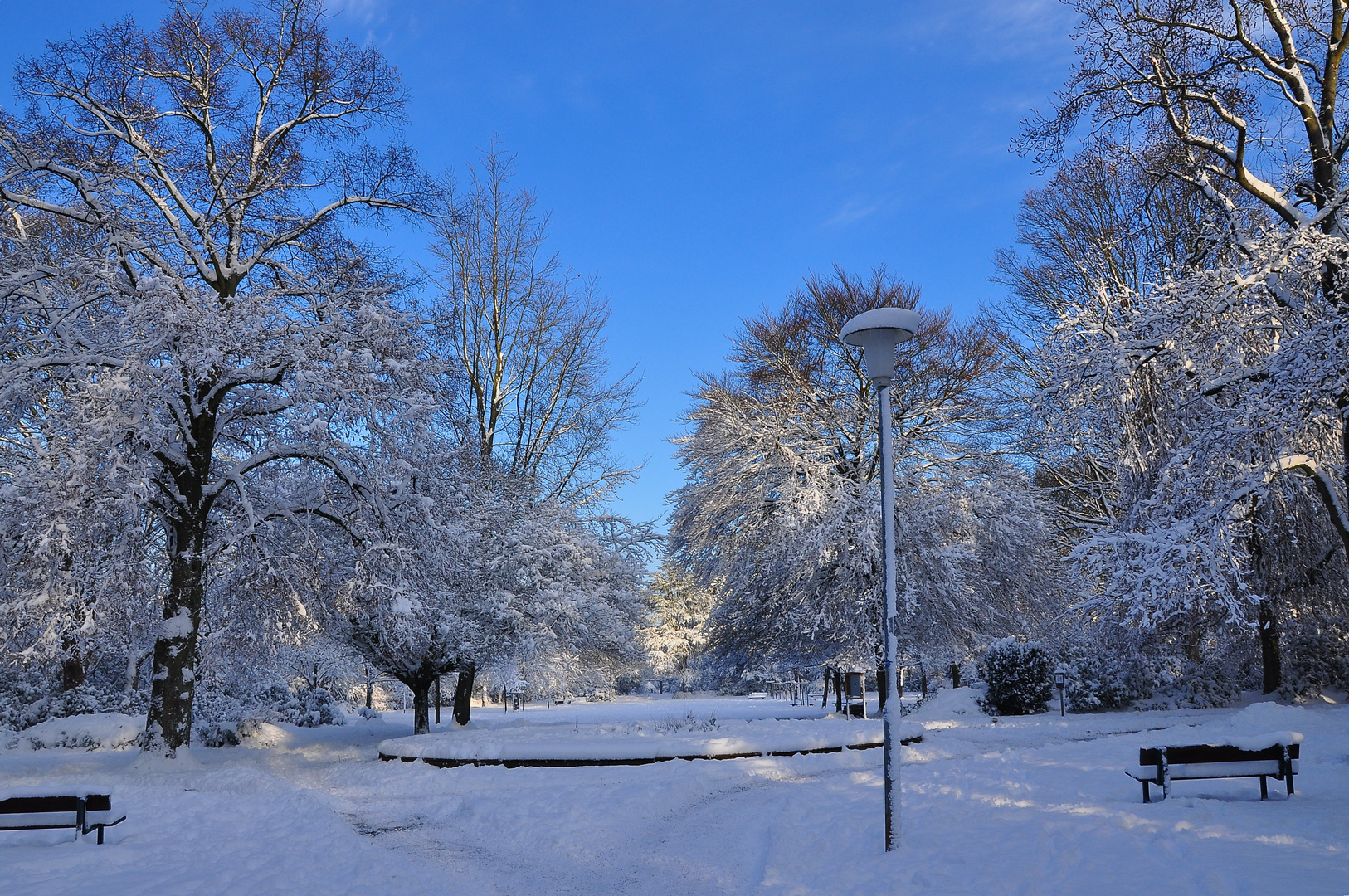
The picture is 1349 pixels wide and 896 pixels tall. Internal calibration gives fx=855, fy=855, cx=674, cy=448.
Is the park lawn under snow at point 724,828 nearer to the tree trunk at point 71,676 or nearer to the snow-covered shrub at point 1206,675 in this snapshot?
the snow-covered shrub at point 1206,675

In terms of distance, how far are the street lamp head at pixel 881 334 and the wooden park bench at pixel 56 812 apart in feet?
27.8

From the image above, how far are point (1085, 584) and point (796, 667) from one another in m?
8.15

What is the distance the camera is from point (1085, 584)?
75.1ft

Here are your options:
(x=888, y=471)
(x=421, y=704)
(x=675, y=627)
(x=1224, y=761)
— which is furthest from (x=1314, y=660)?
(x=675, y=627)

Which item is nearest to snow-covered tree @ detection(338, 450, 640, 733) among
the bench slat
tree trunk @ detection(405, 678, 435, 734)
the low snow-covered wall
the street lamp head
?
tree trunk @ detection(405, 678, 435, 734)

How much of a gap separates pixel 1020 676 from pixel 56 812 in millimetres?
20438

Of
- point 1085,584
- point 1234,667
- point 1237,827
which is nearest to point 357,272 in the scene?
point 1237,827

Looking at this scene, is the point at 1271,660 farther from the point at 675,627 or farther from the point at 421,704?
the point at 675,627

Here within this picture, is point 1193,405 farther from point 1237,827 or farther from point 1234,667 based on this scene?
point 1234,667

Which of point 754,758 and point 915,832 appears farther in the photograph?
point 754,758

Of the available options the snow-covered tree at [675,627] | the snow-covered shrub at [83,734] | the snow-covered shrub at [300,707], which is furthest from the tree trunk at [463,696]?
the snow-covered tree at [675,627]

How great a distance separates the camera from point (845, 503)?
1983 cm

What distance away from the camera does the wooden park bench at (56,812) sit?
322 inches

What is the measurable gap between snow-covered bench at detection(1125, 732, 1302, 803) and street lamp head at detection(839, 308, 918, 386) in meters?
4.49
